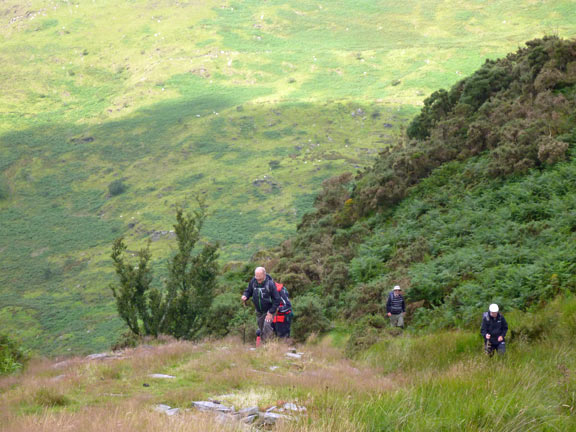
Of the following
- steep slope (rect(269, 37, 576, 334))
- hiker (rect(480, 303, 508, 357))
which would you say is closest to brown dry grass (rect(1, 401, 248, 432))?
hiker (rect(480, 303, 508, 357))

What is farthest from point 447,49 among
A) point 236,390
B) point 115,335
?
point 236,390

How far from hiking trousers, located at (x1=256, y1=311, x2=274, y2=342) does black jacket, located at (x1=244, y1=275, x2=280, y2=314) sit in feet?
1.37

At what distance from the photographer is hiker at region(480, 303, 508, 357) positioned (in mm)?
9117

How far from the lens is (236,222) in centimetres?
11262

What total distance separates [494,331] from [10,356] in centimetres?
1294

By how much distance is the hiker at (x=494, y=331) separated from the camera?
9.12 m

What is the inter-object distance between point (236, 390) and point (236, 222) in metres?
105

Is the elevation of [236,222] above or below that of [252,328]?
below

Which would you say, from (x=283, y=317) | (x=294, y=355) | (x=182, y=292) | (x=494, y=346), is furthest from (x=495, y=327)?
(x=182, y=292)

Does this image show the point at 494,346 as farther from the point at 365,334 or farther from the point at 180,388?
the point at 180,388

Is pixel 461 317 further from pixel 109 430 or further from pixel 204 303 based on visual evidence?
pixel 204 303

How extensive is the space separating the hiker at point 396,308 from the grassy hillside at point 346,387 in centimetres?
181

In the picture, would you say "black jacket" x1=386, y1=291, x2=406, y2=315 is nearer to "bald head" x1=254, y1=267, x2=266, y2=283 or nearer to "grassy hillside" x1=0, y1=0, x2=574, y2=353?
"bald head" x1=254, y1=267, x2=266, y2=283

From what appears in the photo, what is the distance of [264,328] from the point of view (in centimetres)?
1252
